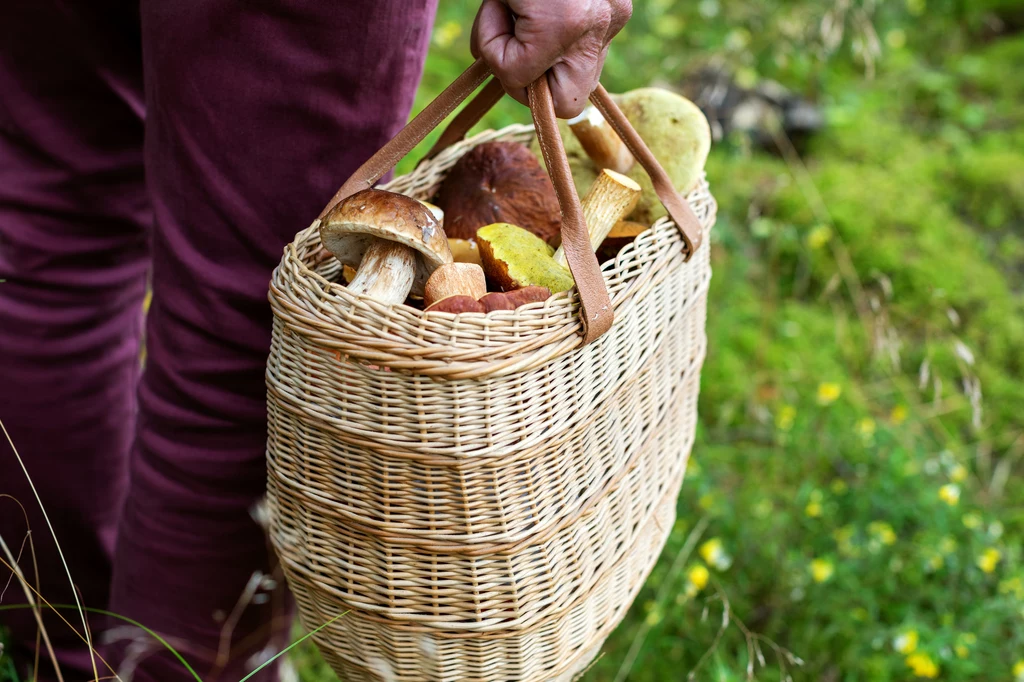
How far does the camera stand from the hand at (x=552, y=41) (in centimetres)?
94

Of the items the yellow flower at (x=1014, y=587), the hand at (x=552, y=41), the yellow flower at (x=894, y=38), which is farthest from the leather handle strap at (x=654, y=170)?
the yellow flower at (x=894, y=38)

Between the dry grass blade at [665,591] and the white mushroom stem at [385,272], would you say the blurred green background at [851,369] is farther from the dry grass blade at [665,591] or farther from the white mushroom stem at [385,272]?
the white mushroom stem at [385,272]

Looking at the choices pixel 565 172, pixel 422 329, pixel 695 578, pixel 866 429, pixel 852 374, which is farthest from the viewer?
pixel 852 374

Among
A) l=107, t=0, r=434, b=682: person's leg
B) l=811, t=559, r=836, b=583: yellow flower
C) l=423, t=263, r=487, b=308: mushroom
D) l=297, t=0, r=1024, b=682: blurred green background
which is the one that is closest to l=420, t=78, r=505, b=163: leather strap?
l=107, t=0, r=434, b=682: person's leg

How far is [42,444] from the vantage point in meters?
1.40

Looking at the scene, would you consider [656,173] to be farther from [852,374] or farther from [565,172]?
[852,374]

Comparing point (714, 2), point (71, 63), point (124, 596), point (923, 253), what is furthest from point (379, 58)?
point (714, 2)

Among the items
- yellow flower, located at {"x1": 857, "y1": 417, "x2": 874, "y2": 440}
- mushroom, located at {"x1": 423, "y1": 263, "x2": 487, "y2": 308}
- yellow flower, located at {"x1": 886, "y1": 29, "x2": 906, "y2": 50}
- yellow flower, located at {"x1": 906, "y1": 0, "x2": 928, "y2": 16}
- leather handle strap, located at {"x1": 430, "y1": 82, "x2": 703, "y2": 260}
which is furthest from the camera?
yellow flower, located at {"x1": 906, "y1": 0, "x2": 928, "y2": 16}

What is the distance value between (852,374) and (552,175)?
1.78 metres

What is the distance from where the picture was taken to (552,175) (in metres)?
1.03

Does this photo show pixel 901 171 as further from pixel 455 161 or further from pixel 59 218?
pixel 59 218

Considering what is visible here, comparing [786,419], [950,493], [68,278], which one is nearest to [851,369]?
[786,419]

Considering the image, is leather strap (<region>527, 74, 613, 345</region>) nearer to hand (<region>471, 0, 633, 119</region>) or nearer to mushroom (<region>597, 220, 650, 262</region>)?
hand (<region>471, 0, 633, 119</region>)

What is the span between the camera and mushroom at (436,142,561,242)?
1.22 meters
